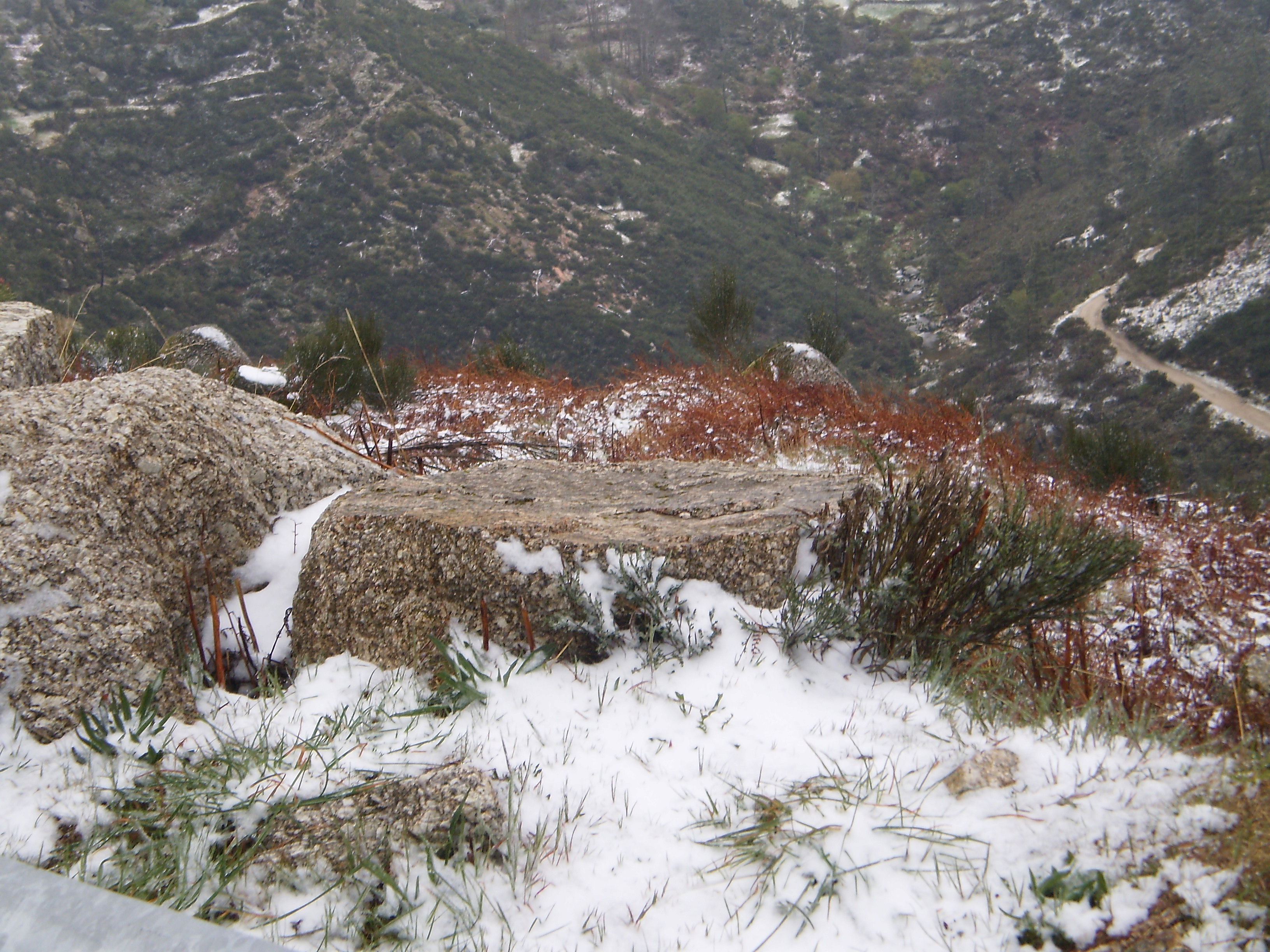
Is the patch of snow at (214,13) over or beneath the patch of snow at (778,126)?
over

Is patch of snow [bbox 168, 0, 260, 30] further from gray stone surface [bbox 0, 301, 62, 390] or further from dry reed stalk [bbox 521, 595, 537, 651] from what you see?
dry reed stalk [bbox 521, 595, 537, 651]

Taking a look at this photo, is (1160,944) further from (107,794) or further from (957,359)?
(957,359)

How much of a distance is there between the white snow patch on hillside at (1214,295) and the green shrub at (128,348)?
33745 mm

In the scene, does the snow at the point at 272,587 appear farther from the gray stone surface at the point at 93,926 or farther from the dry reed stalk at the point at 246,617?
the gray stone surface at the point at 93,926

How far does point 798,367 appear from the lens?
9852mm

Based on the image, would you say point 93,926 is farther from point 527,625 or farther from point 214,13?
point 214,13

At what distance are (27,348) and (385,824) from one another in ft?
8.72

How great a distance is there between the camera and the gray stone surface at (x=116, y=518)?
1543 mm

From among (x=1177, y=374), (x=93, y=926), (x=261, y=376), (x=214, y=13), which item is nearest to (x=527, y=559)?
(x=93, y=926)

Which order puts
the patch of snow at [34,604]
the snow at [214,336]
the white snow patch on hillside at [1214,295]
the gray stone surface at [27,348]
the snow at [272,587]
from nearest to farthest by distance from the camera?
1. the patch of snow at [34,604]
2. the snow at [272,587]
3. the gray stone surface at [27,348]
4. the snow at [214,336]
5. the white snow patch on hillside at [1214,295]

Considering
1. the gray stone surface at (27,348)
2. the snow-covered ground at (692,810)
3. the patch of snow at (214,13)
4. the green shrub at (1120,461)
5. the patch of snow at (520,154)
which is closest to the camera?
the snow-covered ground at (692,810)

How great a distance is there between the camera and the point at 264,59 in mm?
40688

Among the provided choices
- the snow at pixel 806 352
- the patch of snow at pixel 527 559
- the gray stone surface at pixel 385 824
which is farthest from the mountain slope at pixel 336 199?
the gray stone surface at pixel 385 824

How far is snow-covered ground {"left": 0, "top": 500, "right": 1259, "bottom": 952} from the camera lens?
1.08 metres
